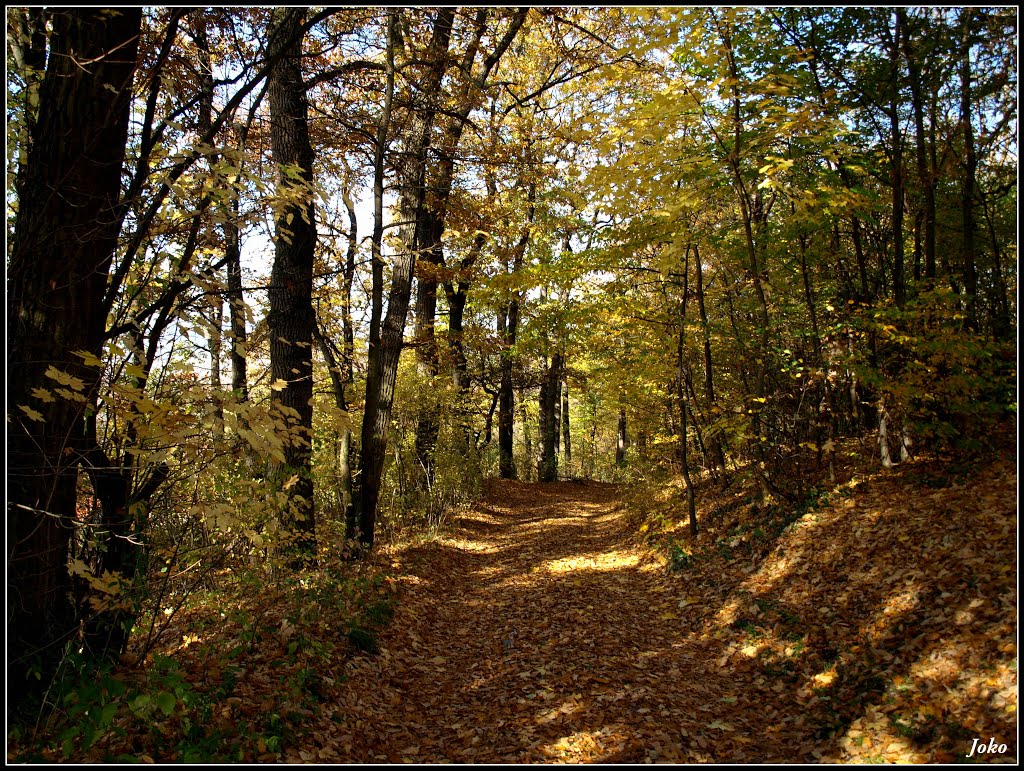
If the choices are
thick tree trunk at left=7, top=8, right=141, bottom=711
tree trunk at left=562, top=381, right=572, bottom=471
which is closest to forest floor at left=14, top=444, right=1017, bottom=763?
thick tree trunk at left=7, top=8, right=141, bottom=711

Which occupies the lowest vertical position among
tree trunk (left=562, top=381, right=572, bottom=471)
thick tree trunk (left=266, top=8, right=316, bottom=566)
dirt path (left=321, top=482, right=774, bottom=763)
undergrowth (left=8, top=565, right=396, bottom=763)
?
dirt path (left=321, top=482, right=774, bottom=763)

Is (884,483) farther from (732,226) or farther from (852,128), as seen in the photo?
(852,128)

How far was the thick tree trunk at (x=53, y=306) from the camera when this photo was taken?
298cm

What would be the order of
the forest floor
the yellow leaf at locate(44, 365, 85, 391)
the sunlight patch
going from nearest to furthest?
1. the yellow leaf at locate(44, 365, 85, 391)
2. the forest floor
3. the sunlight patch

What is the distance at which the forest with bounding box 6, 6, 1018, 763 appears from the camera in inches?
122

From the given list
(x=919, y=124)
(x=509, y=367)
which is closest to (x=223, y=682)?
(x=919, y=124)

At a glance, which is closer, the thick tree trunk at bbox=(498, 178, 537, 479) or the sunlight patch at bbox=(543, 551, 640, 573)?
the sunlight patch at bbox=(543, 551, 640, 573)

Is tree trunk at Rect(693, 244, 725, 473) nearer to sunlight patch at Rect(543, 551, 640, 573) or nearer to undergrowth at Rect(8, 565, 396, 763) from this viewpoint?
sunlight patch at Rect(543, 551, 640, 573)

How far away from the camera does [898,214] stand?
639cm

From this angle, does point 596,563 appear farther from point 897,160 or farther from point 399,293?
point 897,160

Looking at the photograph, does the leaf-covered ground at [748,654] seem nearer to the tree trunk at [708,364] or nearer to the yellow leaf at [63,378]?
the tree trunk at [708,364]

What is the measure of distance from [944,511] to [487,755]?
15.3 feet

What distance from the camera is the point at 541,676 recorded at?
4852 mm

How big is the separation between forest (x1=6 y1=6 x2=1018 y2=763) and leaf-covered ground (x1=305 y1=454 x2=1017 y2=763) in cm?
4
